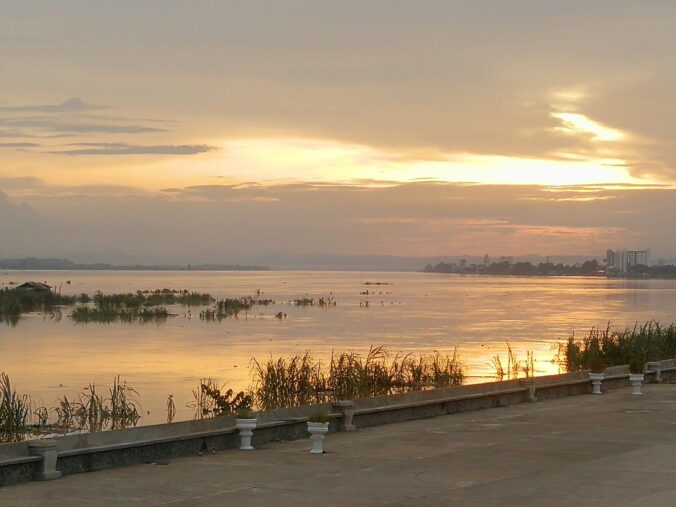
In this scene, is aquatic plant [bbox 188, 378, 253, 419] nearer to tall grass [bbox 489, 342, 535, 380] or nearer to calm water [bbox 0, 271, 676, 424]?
calm water [bbox 0, 271, 676, 424]

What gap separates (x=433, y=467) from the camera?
12.5 m

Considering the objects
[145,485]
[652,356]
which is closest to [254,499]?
[145,485]

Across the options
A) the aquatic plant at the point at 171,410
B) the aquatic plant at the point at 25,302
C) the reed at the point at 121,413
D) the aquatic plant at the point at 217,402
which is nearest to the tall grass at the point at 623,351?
the aquatic plant at the point at 217,402

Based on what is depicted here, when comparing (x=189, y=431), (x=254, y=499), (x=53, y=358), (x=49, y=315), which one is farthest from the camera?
(x=49, y=315)


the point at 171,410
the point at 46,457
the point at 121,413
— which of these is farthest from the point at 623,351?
the point at 46,457

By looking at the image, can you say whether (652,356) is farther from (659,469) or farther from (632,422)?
(659,469)

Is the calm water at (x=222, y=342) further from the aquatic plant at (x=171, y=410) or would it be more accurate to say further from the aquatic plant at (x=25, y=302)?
the aquatic plant at (x=25, y=302)

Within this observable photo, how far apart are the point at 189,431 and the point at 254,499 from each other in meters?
3.44

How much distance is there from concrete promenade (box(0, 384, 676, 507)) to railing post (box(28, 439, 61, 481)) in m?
0.18

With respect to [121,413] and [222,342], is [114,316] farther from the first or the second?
[121,413]

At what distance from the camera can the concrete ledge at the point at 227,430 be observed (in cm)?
1195

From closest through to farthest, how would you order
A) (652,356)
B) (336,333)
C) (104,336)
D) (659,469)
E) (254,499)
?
Answer: (254,499) → (659,469) → (652,356) → (104,336) → (336,333)

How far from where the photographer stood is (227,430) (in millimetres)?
14102

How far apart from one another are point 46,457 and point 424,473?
4.26 m
